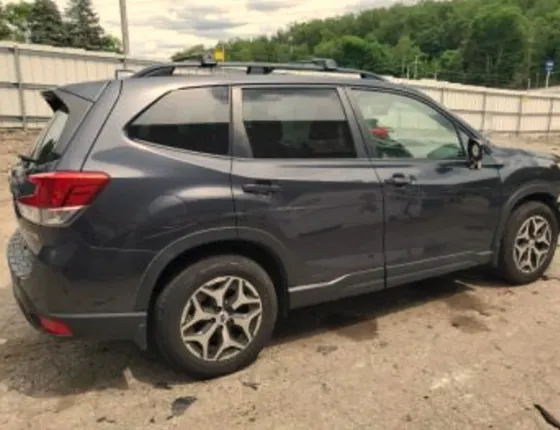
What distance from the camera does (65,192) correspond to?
10.0ft

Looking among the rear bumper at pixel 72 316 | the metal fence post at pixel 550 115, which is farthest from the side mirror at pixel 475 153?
the metal fence post at pixel 550 115

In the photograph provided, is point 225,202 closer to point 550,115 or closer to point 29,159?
point 29,159

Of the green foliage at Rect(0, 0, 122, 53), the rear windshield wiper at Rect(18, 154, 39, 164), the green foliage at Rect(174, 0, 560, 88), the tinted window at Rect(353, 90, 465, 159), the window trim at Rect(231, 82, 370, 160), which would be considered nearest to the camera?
the rear windshield wiper at Rect(18, 154, 39, 164)

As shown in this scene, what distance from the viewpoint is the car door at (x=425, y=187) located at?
4066mm

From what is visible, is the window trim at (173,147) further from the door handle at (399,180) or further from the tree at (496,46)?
the tree at (496,46)

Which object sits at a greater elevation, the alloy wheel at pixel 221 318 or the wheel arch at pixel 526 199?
the wheel arch at pixel 526 199

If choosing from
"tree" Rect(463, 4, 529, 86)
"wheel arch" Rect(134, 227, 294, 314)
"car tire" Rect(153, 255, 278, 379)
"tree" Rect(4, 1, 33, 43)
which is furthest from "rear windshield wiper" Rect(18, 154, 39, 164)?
"tree" Rect(463, 4, 529, 86)

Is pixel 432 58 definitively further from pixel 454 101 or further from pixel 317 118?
pixel 317 118

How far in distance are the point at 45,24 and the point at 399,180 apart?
86.9 m

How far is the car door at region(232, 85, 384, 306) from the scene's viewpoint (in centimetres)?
353

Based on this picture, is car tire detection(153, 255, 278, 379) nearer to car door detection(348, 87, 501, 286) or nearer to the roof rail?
car door detection(348, 87, 501, 286)

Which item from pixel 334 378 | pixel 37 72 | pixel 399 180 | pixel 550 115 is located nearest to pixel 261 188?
pixel 399 180

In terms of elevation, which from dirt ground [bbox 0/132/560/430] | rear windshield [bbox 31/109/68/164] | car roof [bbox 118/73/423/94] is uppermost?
car roof [bbox 118/73/423/94]

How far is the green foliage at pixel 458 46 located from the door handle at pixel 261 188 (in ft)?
352
